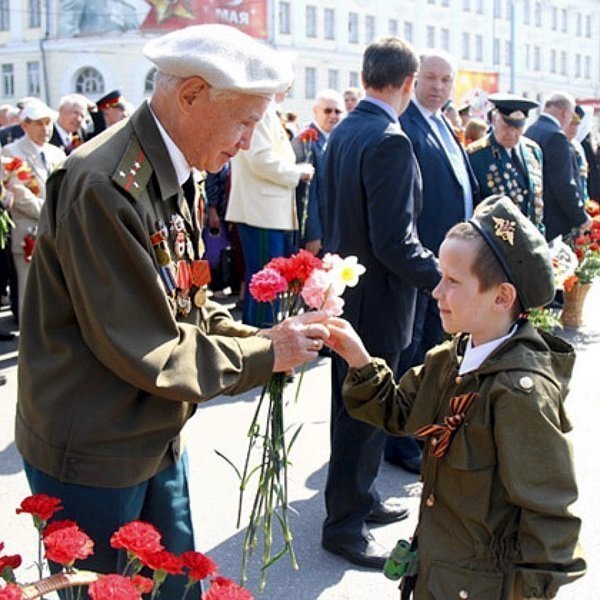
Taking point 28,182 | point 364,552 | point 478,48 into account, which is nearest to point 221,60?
point 364,552

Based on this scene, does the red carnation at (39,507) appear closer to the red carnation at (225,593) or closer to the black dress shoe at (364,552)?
the red carnation at (225,593)

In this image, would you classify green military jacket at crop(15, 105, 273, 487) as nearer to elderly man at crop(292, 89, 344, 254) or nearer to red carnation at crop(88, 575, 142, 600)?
red carnation at crop(88, 575, 142, 600)

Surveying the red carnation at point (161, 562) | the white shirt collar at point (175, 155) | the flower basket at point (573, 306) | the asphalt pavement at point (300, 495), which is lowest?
the flower basket at point (573, 306)

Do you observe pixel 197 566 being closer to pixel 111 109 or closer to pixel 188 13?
pixel 111 109

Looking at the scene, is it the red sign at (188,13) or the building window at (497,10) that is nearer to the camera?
the red sign at (188,13)

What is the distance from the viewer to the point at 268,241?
7.10 metres

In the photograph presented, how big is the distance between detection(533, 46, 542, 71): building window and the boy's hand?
6924cm

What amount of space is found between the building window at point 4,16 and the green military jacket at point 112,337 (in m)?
51.5

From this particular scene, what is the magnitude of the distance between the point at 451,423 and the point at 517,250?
444mm

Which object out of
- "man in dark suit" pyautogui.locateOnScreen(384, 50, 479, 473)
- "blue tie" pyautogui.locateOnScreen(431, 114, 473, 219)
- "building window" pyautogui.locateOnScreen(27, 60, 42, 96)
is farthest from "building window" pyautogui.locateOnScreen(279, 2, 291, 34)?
"blue tie" pyautogui.locateOnScreen(431, 114, 473, 219)

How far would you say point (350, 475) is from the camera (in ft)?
12.3

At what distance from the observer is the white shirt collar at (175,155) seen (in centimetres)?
217

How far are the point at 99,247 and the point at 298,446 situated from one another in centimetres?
329

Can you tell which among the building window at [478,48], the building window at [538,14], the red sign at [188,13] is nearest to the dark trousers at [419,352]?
the red sign at [188,13]
